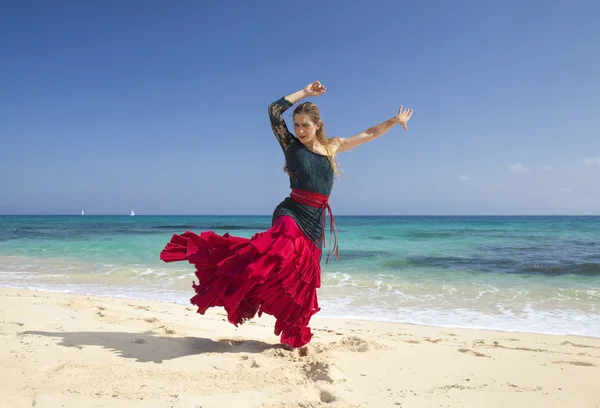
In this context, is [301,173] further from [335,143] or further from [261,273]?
[261,273]

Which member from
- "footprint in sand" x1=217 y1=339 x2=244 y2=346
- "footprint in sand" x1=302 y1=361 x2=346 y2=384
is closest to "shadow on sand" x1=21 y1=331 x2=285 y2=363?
"footprint in sand" x1=217 y1=339 x2=244 y2=346

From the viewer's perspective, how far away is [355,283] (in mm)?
8898

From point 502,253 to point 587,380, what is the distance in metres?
12.8

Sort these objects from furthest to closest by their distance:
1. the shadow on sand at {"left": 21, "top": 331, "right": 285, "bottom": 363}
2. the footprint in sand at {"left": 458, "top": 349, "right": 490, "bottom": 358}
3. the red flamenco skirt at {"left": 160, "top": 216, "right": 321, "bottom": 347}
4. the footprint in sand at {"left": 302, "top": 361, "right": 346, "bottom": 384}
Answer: the footprint in sand at {"left": 458, "top": 349, "right": 490, "bottom": 358}
the shadow on sand at {"left": 21, "top": 331, "right": 285, "bottom": 363}
the red flamenco skirt at {"left": 160, "top": 216, "right": 321, "bottom": 347}
the footprint in sand at {"left": 302, "top": 361, "right": 346, "bottom": 384}

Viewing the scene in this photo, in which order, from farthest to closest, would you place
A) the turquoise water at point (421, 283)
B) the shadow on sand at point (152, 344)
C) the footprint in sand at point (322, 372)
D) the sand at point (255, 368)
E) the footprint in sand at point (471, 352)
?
the turquoise water at point (421, 283) → the footprint in sand at point (471, 352) → the shadow on sand at point (152, 344) → the footprint in sand at point (322, 372) → the sand at point (255, 368)

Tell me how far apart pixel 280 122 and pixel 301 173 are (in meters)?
0.45

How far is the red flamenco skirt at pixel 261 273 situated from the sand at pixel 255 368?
0.35 m

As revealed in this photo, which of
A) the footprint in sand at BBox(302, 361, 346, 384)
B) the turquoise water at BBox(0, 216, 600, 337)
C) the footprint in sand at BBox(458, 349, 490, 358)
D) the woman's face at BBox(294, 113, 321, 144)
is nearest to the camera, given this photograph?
the footprint in sand at BBox(302, 361, 346, 384)

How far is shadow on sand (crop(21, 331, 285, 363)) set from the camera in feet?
10.8

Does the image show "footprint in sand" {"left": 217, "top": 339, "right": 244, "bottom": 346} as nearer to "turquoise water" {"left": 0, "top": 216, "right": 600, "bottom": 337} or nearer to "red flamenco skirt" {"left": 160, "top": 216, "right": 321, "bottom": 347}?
"red flamenco skirt" {"left": 160, "top": 216, "right": 321, "bottom": 347}

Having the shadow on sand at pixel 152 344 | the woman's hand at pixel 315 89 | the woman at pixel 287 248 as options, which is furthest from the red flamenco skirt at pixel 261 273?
the woman's hand at pixel 315 89

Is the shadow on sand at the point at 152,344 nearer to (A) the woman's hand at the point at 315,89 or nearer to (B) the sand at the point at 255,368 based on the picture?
(B) the sand at the point at 255,368

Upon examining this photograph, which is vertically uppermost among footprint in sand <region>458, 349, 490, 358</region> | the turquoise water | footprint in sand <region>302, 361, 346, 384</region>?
footprint in sand <region>302, 361, 346, 384</region>

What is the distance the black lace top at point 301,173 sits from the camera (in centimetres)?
353
